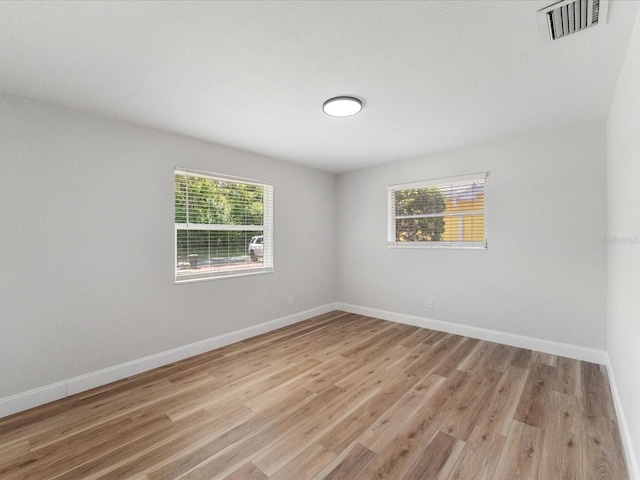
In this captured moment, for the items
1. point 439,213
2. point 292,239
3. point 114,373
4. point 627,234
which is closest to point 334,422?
point 114,373

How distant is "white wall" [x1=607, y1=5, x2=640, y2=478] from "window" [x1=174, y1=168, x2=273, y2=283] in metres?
3.51

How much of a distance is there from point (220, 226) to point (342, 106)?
2.05 m

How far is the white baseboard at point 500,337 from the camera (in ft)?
10.0

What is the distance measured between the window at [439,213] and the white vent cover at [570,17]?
7.15 feet

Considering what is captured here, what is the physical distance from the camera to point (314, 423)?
2.10m

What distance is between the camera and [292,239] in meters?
4.50

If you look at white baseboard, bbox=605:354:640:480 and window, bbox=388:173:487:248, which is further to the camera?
window, bbox=388:173:487:248

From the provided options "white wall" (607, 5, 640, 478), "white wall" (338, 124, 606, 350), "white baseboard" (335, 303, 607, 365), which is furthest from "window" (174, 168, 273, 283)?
"white wall" (607, 5, 640, 478)

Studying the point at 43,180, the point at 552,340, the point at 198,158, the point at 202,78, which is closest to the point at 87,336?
the point at 43,180

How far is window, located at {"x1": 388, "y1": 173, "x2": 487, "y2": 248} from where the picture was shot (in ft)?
12.5

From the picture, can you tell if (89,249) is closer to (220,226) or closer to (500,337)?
(220,226)

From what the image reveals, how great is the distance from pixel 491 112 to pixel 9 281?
425 centimetres

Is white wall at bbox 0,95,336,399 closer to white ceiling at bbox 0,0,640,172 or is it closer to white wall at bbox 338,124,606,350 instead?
white ceiling at bbox 0,0,640,172

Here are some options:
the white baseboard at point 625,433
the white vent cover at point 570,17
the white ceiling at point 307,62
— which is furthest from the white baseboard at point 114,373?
the white vent cover at point 570,17
